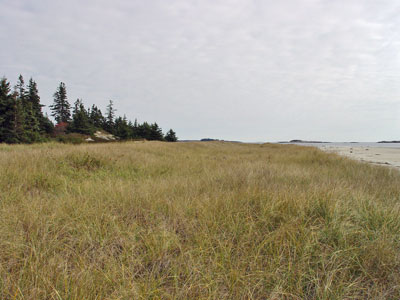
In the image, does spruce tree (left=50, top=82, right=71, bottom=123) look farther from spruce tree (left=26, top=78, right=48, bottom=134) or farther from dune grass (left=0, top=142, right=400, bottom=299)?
dune grass (left=0, top=142, right=400, bottom=299)

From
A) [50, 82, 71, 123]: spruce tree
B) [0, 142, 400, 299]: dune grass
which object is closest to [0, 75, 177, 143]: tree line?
[50, 82, 71, 123]: spruce tree

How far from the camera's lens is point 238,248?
1.58 metres

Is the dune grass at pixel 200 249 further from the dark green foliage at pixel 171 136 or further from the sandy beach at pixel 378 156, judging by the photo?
the dark green foliage at pixel 171 136

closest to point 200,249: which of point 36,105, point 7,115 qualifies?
point 7,115

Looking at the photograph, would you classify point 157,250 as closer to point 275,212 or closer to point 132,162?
point 275,212

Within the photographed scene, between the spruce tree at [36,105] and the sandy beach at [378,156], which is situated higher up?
the spruce tree at [36,105]

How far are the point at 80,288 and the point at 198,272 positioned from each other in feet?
2.59

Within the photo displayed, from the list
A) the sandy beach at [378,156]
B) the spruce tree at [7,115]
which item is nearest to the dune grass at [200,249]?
the sandy beach at [378,156]

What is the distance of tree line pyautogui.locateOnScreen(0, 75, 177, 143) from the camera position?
23516 millimetres

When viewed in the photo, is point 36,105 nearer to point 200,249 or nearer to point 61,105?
point 61,105

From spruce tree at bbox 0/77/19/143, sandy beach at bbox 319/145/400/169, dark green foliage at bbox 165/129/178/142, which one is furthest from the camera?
dark green foliage at bbox 165/129/178/142

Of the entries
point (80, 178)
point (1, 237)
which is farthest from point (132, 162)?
point (1, 237)

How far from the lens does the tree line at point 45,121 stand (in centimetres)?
2352

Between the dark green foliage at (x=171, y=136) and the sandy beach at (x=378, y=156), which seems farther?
the dark green foliage at (x=171, y=136)
